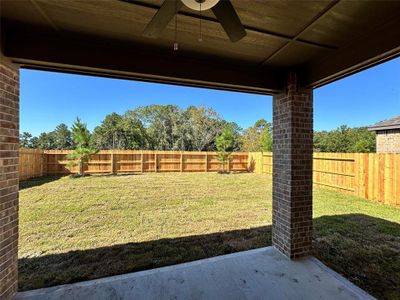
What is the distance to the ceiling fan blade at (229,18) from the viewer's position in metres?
1.31

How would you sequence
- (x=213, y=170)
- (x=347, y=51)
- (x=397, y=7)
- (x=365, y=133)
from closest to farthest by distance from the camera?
(x=397, y=7) < (x=347, y=51) < (x=213, y=170) < (x=365, y=133)

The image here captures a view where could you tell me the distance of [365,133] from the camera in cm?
2027

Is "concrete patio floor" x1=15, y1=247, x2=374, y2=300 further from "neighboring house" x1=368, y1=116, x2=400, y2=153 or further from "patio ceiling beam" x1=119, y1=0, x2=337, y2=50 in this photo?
Result: "neighboring house" x1=368, y1=116, x2=400, y2=153

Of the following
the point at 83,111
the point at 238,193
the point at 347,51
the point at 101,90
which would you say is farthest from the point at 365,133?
the point at 83,111

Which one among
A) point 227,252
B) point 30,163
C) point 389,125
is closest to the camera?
point 227,252

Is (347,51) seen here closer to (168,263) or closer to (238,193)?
(168,263)

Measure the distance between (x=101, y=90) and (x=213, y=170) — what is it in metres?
15.7

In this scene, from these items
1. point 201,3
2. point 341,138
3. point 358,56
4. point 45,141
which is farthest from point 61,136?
point 358,56

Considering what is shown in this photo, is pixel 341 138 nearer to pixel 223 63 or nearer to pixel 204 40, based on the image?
pixel 223 63

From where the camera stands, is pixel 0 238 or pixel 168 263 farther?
pixel 168 263

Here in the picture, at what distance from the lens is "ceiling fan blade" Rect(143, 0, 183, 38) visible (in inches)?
49.0

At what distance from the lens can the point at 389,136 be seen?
856 cm

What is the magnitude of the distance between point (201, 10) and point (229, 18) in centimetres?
20

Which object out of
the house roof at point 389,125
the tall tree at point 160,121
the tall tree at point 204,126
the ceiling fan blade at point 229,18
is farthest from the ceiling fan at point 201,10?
the tall tree at point 160,121
